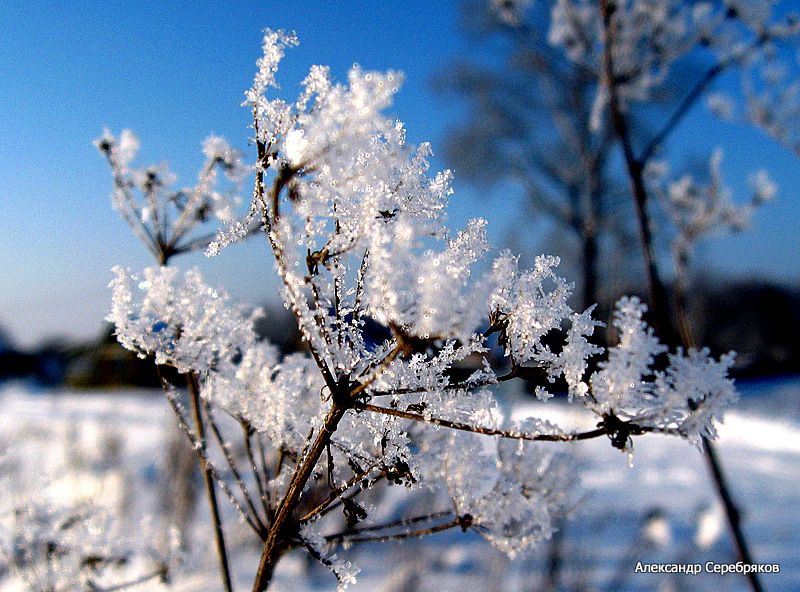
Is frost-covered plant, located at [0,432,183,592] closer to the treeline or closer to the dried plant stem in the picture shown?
the dried plant stem

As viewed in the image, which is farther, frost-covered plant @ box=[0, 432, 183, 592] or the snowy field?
the snowy field

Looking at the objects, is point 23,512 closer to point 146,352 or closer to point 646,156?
point 146,352

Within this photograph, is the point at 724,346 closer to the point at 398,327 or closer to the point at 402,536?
the point at 402,536

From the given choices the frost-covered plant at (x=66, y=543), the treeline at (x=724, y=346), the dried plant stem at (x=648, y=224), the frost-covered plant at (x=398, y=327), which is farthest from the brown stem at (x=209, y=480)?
the treeline at (x=724, y=346)

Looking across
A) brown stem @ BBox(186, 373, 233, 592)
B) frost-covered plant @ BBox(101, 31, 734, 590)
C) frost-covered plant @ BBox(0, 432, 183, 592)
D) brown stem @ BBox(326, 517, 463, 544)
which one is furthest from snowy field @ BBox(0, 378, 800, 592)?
frost-covered plant @ BBox(101, 31, 734, 590)

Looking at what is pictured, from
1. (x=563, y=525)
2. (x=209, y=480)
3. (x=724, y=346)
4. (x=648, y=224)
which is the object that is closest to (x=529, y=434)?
(x=209, y=480)

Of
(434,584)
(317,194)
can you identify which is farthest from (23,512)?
(434,584)
